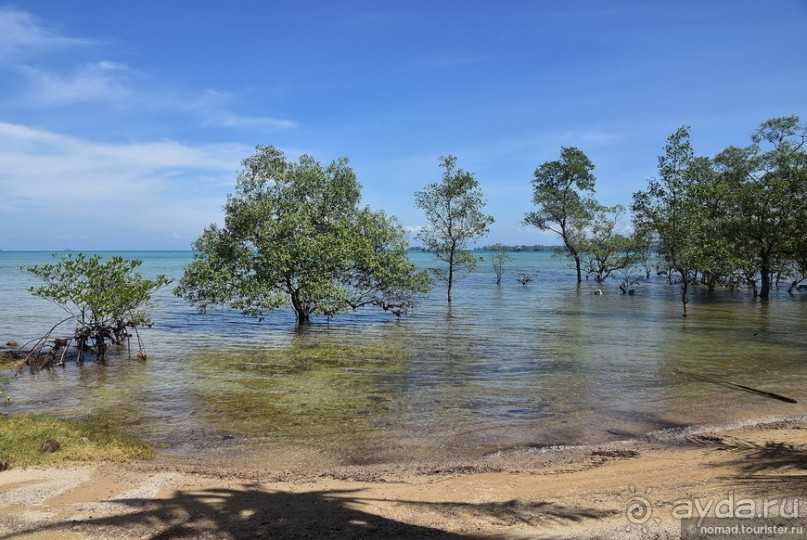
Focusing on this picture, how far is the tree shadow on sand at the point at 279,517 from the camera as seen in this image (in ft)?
17.5

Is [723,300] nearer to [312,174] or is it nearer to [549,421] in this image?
[312,174]

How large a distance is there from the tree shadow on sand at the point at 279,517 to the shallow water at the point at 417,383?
2.23 m

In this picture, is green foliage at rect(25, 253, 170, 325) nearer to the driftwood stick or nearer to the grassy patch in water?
the grassy patch in water

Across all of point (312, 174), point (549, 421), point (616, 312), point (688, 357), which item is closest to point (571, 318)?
point (616, 312)

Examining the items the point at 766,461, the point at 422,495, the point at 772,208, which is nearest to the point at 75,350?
the point at 422,495

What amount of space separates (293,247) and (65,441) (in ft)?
46.5

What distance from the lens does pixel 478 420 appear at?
10.4m

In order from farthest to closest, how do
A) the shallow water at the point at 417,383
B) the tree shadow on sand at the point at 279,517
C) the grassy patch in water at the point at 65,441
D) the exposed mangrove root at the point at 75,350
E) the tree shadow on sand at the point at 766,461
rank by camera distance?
1. the exposed mangrove root at the point at 75,350
2. the shallow water at the point at 417,383
3. the grassy patch in water at the point at 65,441
4. the tree shadow on sand at the point at 766,461
5. the tree shadow on sand at the point at 279,517

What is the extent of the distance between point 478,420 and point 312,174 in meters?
16.5

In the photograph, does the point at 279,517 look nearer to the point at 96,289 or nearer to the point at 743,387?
the point at 743,387

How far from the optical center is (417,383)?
537 inches

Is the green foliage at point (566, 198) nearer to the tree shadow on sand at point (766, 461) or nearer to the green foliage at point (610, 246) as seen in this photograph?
the green foliage at point (610, 246)

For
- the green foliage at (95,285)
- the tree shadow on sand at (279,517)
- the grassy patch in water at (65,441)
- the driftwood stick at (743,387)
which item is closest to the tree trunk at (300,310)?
the green foliage at (95,285)

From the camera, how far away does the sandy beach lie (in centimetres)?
539
